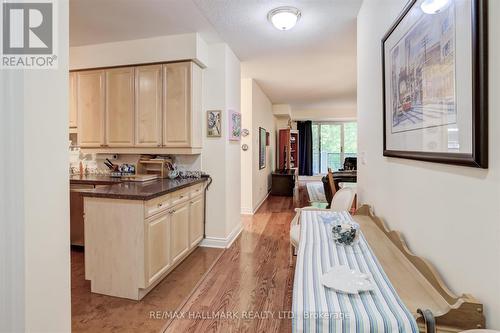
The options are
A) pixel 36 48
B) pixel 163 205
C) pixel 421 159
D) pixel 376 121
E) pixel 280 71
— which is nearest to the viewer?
pixel 36 48

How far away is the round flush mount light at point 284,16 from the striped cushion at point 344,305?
2.13m

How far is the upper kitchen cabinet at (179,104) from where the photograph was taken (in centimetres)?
319

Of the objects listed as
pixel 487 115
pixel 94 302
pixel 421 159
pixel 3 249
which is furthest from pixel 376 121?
pixel 94 302

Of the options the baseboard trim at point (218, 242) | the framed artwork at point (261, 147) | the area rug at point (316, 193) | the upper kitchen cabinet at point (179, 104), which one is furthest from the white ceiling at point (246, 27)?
the area rug at point (316, 193)

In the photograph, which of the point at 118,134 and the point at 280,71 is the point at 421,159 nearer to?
the point at 118,134

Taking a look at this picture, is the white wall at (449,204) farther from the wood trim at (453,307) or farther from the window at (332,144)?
the window at (332,144)

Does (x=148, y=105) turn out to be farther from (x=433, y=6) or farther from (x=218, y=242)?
(x=433, y=6)

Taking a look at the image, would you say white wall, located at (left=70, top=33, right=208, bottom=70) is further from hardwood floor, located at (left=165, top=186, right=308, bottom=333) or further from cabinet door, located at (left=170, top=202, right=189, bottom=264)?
A: hardwood floor, located at (left=165, top=186, right=308, bottom=333)

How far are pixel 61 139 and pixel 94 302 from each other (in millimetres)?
1706

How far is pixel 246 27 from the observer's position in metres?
2.91

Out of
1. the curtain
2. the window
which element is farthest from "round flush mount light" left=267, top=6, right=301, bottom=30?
the window

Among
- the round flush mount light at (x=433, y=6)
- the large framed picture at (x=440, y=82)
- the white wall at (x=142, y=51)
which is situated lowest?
the large framed picture at (x=440, y=82)

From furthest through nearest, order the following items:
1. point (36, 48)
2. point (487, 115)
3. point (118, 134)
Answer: point (118, 134)
point (36, 48)
point (487, 115)

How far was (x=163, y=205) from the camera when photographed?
99.2 inches
